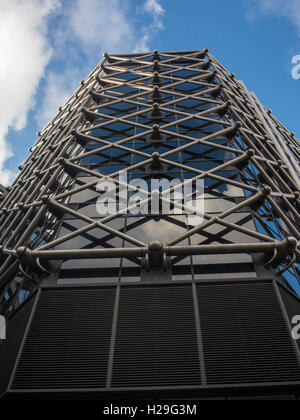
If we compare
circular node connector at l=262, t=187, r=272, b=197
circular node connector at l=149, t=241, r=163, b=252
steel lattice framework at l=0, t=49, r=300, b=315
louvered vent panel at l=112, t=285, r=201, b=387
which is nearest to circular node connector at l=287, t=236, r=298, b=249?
steel lattice framework at l=0, t=49, r=300, b=315

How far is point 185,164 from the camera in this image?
13.1m

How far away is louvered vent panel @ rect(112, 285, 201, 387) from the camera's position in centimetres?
691

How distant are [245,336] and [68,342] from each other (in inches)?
149

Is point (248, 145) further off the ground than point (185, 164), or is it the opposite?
point (248, 145)

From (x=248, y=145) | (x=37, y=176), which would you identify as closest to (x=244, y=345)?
(x=248, y=145)

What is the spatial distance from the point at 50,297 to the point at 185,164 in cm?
703

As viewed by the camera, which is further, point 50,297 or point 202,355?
point 50,297

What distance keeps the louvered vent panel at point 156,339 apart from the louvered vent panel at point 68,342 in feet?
1.14

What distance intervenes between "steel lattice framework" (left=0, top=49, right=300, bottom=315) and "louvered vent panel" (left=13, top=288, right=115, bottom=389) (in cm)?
98

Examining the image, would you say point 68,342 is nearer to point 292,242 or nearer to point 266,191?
point 292,242

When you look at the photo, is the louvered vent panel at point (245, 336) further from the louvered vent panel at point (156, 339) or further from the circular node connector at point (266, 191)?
the circular node connector at point (266, 191)

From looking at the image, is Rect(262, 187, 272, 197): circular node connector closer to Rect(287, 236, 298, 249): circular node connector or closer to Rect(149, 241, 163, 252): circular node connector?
Rect(287, 236, 298, 249): circular node connector

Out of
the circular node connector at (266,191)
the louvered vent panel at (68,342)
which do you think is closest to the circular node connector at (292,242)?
the circular node connector at (266,191)

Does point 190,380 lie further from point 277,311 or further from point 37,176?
point 37,176
